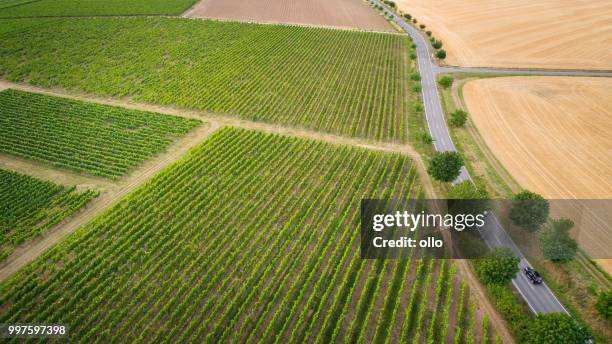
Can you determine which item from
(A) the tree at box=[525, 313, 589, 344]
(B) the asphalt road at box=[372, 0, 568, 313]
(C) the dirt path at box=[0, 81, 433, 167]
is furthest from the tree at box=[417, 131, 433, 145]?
(A) the tree at box=[525, 313, 589, 344]

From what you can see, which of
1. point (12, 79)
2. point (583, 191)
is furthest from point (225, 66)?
point (583, 191)

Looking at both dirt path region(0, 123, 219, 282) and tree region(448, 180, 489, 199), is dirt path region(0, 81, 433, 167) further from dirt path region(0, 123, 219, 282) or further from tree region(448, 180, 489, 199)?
tree region(448, 180, 489, 199)

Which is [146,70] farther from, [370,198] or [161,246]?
[370,198]

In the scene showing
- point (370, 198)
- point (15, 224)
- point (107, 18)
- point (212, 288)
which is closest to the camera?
point (212, 288)

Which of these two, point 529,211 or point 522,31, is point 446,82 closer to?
point 529,211

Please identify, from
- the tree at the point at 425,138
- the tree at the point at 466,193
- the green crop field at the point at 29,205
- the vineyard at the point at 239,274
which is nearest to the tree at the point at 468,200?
the tree at the point at 466,193

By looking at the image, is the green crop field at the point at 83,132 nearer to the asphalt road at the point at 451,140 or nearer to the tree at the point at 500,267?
the asphalt road at the point at 451,140
